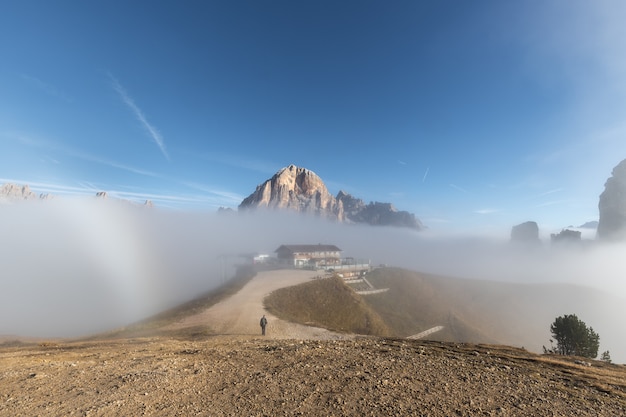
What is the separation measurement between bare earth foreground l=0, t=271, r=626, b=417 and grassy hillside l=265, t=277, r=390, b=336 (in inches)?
1040

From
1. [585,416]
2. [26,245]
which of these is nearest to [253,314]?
[585,416]

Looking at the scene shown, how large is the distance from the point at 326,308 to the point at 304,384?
141ft

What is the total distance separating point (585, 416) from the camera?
35.2 ft

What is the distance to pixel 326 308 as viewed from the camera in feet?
179

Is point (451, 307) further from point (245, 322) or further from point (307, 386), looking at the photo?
point (307, 386)

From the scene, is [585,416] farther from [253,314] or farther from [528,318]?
[528,318]

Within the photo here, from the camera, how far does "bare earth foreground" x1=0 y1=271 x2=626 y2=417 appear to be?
11.0m

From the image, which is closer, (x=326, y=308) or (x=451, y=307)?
(x=326, y=308)

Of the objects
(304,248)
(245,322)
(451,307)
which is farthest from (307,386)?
(304,248)

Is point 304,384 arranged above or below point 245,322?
above

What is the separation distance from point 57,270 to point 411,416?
164319mm

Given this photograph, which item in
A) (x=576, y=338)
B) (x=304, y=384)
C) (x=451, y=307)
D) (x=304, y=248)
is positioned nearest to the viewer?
(x=304, y=384)

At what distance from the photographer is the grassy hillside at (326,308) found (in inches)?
1906

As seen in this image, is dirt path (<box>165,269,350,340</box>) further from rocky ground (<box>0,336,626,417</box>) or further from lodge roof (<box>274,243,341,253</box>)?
lodge roof (<box>274,243,341,253</box>)
